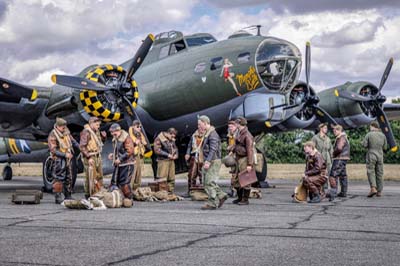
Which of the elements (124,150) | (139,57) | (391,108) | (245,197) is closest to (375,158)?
(245,197)

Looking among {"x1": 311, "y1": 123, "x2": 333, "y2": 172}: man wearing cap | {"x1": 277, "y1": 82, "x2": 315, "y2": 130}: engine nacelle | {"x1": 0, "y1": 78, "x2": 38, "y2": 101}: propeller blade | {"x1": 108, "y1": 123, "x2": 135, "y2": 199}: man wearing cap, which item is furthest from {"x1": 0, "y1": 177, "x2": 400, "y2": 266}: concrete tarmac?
{"x1": 277, "y1": 82, "x2": 315, "y2": 130}: engine nacelle

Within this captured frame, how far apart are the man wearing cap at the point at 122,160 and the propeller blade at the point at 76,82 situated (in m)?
3.24

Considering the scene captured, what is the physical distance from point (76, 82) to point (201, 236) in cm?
890

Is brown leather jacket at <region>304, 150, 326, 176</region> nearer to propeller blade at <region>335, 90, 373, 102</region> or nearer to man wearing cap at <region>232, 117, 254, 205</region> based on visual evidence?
man wearing cap at <region>232, 117, 254, 205</region>

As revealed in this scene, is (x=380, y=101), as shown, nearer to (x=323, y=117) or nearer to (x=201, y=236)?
(x=323, y=117)

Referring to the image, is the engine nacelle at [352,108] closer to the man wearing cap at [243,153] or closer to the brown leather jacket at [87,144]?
the man wearing cap at [243,153]

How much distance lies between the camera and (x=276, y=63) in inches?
624

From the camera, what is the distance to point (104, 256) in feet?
20.6

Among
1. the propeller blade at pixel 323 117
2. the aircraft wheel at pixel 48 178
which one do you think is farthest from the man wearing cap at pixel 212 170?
the propeller blade at pixel 323 117

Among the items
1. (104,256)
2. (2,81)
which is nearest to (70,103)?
(2,81)

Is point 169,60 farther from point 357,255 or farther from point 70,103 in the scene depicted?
point 357,255

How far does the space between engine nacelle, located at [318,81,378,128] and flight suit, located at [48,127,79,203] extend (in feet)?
35.4

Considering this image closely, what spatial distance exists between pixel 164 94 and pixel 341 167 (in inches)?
231

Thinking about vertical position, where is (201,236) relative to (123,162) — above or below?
below
